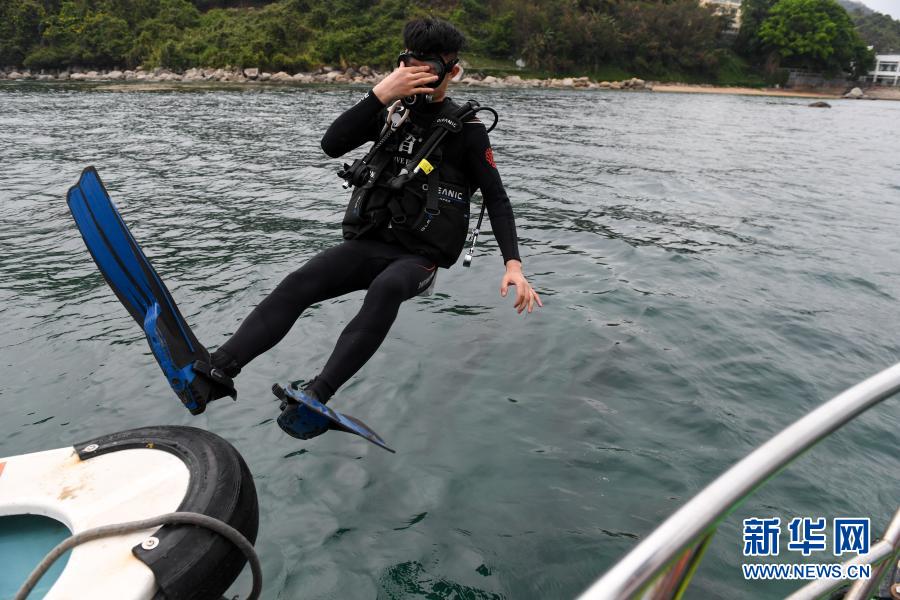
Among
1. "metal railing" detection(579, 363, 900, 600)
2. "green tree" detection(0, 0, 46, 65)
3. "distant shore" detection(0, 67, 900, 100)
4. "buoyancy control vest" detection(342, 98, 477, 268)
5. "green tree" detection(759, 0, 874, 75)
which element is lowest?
"metal railing" detection(579, 363, 900, 600)

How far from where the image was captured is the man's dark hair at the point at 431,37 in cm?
387

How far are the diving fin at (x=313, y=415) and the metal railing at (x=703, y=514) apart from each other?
2.09 m

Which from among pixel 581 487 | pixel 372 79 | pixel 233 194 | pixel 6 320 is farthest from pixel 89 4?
pixel 581 487

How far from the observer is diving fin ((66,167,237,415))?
3049mm

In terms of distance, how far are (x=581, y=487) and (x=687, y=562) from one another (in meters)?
2.82

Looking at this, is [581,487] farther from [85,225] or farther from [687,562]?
[85,225]

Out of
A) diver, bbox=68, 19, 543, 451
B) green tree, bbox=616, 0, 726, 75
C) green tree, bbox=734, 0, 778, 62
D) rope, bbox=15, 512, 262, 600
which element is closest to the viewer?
rope, bbox=15, 512, 262, 600

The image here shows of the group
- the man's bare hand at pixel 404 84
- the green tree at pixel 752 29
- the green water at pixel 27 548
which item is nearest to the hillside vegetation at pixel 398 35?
the green tree at pixel 752 29

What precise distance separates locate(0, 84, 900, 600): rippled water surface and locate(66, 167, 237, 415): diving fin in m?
1.00

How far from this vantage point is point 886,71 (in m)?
94.6

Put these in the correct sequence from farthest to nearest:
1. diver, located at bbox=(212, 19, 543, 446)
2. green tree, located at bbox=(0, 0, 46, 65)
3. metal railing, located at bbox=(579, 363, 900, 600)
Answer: green tree, located at bbox=(0, 0, 46, 65), diver, located at bbox=(212, 19, 543, 446), metal railing, located at bbox=(579, 363, 900, 600)

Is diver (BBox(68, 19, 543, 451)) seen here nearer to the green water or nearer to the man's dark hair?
the man's dark hair

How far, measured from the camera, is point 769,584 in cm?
324

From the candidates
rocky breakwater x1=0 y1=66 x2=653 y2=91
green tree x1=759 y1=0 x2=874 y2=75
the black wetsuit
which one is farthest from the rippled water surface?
green tree x1=759 y1=0 x2=874 y2=75
